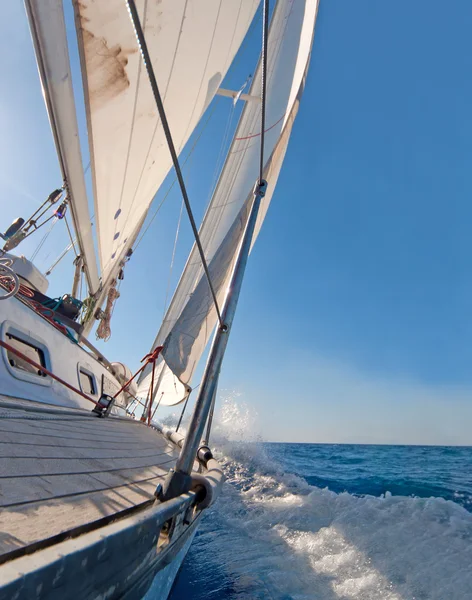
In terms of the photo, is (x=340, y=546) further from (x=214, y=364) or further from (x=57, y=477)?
(x=57, y=477)

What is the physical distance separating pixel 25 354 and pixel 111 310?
575 centimetres

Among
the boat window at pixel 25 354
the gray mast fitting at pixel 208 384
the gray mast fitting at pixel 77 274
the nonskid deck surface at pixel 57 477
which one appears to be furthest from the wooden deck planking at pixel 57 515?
the gray mast fitting at pixel 77 274

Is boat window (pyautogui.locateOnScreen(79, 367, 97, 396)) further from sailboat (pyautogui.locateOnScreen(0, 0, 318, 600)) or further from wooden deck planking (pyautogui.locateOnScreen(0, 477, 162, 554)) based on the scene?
wooden deck planking (pyautogui.locateOnScreen(0, 477, 162, 554))

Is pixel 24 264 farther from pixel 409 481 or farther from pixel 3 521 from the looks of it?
pixel 409 481

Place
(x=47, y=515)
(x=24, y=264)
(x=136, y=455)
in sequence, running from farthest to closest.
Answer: (x=24, y=264) < (x=136, y=455) < (x=47, y=515)

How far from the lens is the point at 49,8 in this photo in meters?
3.43

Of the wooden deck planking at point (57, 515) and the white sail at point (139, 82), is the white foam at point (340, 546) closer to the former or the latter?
the wooden deck planking at point (57, 515)

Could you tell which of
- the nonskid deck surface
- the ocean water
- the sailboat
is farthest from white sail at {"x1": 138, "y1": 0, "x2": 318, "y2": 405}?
the ocean water

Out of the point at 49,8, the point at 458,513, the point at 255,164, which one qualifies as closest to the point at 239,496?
the point at 458,513

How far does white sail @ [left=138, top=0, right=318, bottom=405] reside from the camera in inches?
174

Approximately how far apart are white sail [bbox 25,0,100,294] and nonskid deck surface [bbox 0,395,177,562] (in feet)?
12.0

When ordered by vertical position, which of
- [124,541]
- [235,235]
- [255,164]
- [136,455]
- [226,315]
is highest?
[255,164]

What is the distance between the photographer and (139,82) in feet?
16.5

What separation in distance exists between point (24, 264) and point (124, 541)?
20.8 feet
